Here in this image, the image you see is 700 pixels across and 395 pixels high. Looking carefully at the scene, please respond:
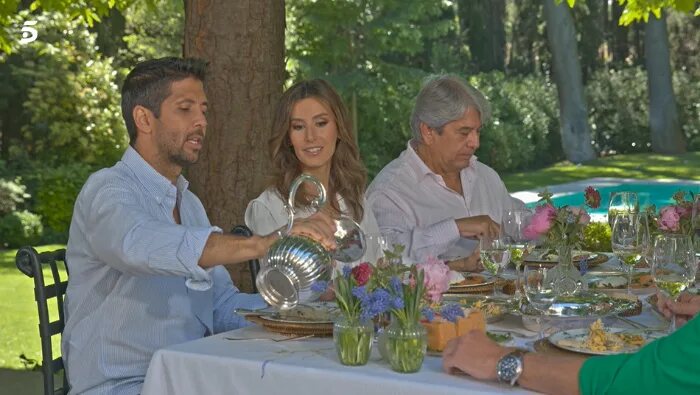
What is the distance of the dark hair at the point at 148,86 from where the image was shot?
10.8 ft

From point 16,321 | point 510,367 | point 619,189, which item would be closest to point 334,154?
point 510,367

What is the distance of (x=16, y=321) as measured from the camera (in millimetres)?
8828

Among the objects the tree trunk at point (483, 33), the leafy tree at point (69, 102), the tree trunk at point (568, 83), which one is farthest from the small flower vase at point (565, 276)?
the tree trunk at point (483, 33)

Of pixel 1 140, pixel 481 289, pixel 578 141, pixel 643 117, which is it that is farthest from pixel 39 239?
pixel 643 117

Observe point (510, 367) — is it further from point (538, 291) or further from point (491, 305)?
point (491, 305)

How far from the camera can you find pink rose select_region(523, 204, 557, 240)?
10.8 feet

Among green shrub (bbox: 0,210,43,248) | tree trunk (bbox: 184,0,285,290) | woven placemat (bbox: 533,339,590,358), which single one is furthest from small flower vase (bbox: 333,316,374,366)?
green shrub (bbox: 0,210,43,248)

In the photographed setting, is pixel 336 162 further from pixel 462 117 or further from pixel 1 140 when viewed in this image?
pixel 1 140

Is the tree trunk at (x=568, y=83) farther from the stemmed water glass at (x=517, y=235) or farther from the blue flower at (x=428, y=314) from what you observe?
the blue flower at (x=428, y=314)

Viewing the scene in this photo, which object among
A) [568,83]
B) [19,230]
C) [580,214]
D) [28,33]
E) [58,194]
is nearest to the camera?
[580,214]

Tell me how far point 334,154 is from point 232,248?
1.30m

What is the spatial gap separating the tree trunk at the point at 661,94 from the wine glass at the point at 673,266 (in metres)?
24.0

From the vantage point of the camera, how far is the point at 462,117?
4633 mm

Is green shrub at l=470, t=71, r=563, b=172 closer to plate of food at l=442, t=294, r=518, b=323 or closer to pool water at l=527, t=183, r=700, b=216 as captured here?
pool water at l=527, t=183, r=700, b=216
